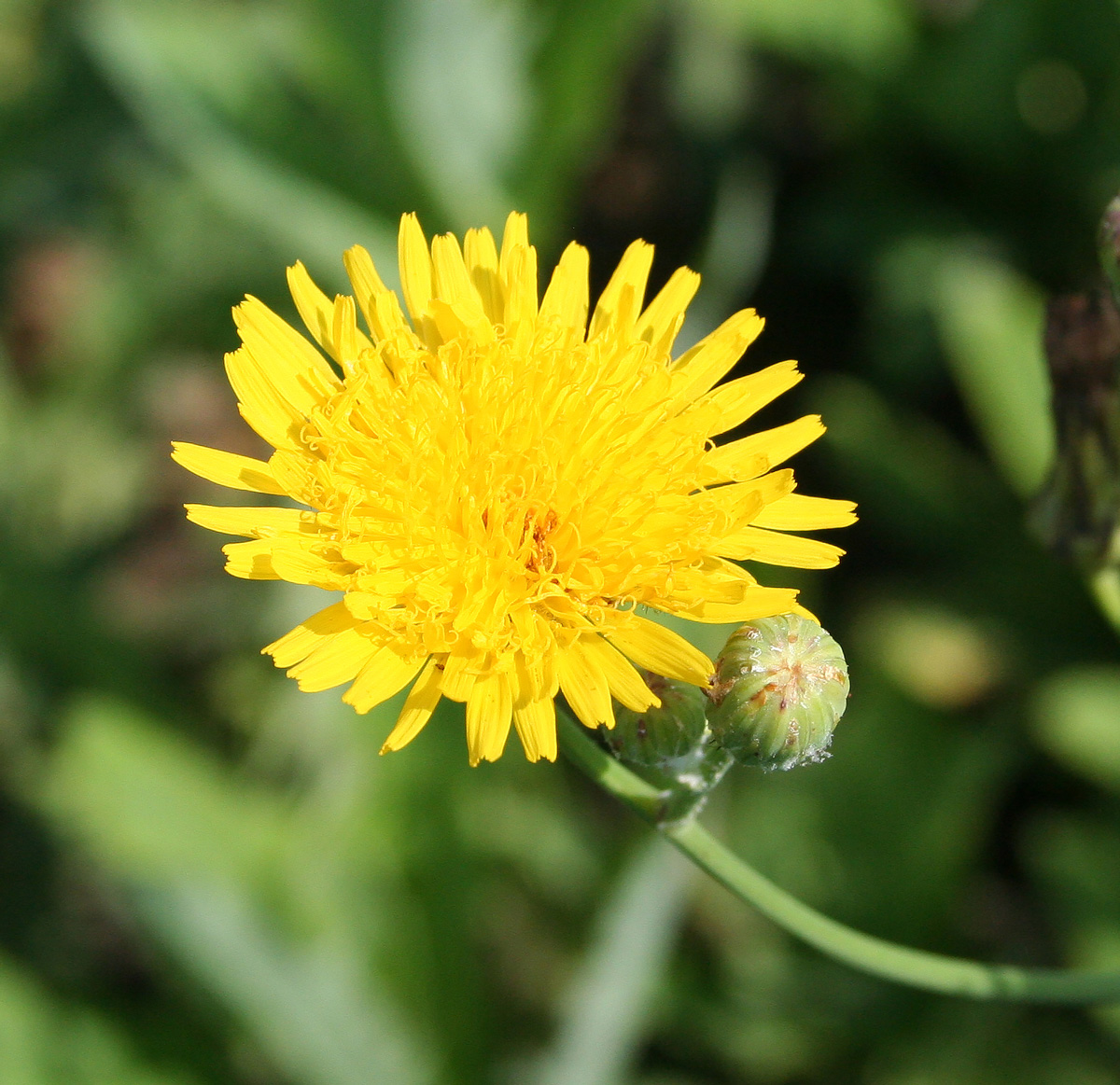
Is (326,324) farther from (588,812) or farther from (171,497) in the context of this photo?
(171,497)

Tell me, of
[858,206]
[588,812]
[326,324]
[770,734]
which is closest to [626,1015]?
[588,812]

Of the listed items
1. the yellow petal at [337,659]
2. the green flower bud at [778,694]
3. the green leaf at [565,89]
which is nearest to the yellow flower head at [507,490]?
the yellow petal at [337,659]

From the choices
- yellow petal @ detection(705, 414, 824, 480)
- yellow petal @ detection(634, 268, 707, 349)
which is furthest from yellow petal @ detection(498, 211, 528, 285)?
yellow petal @ detection(705, 414, 824, 480)

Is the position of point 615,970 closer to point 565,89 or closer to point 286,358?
point 286,358

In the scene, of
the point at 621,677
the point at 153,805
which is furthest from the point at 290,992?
the point at 621,677

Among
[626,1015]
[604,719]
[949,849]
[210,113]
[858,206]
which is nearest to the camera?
[604,719]

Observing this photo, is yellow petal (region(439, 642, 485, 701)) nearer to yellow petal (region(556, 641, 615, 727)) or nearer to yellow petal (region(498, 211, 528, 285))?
yellow petal (region(556, 641, 615, 727))

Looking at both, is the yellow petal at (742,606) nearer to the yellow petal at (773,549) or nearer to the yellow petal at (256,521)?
the yellow petal at (773,549)

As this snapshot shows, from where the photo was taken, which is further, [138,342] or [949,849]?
[138,342]
